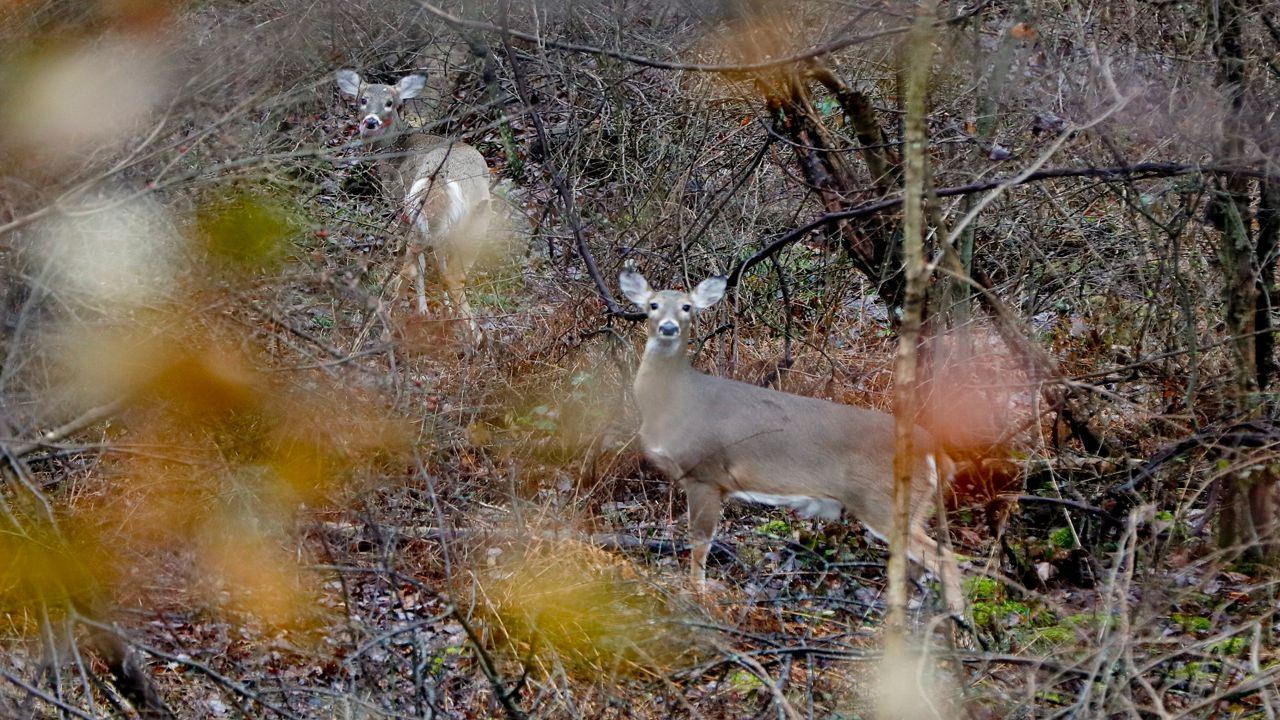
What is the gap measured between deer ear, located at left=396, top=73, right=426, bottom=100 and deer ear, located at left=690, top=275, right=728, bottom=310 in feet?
17.8

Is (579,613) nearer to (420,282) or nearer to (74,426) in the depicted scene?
(74,426)

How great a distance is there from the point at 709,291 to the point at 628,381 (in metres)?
1.00

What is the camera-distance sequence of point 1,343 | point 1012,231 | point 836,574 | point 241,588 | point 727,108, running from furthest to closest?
point 727,108 < point 1012,231 < point 836,574 < point 241,588 < point 1,343

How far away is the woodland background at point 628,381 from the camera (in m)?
4.21

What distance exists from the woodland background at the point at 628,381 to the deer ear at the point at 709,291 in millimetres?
512

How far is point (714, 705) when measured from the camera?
4.77 metres

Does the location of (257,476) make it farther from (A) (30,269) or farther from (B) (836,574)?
(B) (836,574)

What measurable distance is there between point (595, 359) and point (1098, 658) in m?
4.61

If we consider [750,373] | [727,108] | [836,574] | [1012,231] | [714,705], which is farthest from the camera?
[727,108]

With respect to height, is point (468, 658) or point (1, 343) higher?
point (1, 343)

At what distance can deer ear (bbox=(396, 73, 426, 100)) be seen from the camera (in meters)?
11.5

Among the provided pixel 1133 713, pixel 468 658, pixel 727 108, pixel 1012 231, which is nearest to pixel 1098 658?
pixel 1133 713

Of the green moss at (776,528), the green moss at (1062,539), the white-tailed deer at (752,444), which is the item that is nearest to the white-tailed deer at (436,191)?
the white-tailed deer at (752,444)

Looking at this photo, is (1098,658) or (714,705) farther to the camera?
(714,705)
